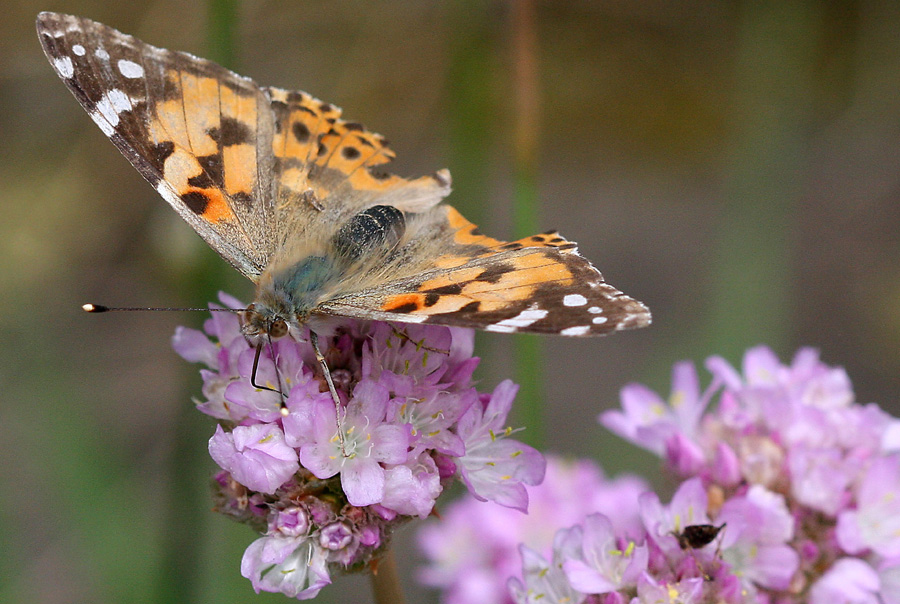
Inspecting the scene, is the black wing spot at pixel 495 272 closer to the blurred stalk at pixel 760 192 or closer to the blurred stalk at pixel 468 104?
the blurred stalk at pixel 468 104

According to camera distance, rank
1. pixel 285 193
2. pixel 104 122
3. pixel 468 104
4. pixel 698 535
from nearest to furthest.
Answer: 1. pixel 698 535
2. pixel 104 122
3. pixel 285 193
4. pixel 468 104

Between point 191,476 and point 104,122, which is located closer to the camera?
point 104,122

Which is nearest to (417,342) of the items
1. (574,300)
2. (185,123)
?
(574,300)

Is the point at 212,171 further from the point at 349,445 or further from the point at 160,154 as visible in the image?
the point at 349,445

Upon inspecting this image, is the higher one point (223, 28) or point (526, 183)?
point (223, 28)

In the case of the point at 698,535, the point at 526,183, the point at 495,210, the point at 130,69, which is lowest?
the point at 698,535

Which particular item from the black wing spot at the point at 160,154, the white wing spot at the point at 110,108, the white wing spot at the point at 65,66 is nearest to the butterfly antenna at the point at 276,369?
the black wing spot at the point at 160,154
